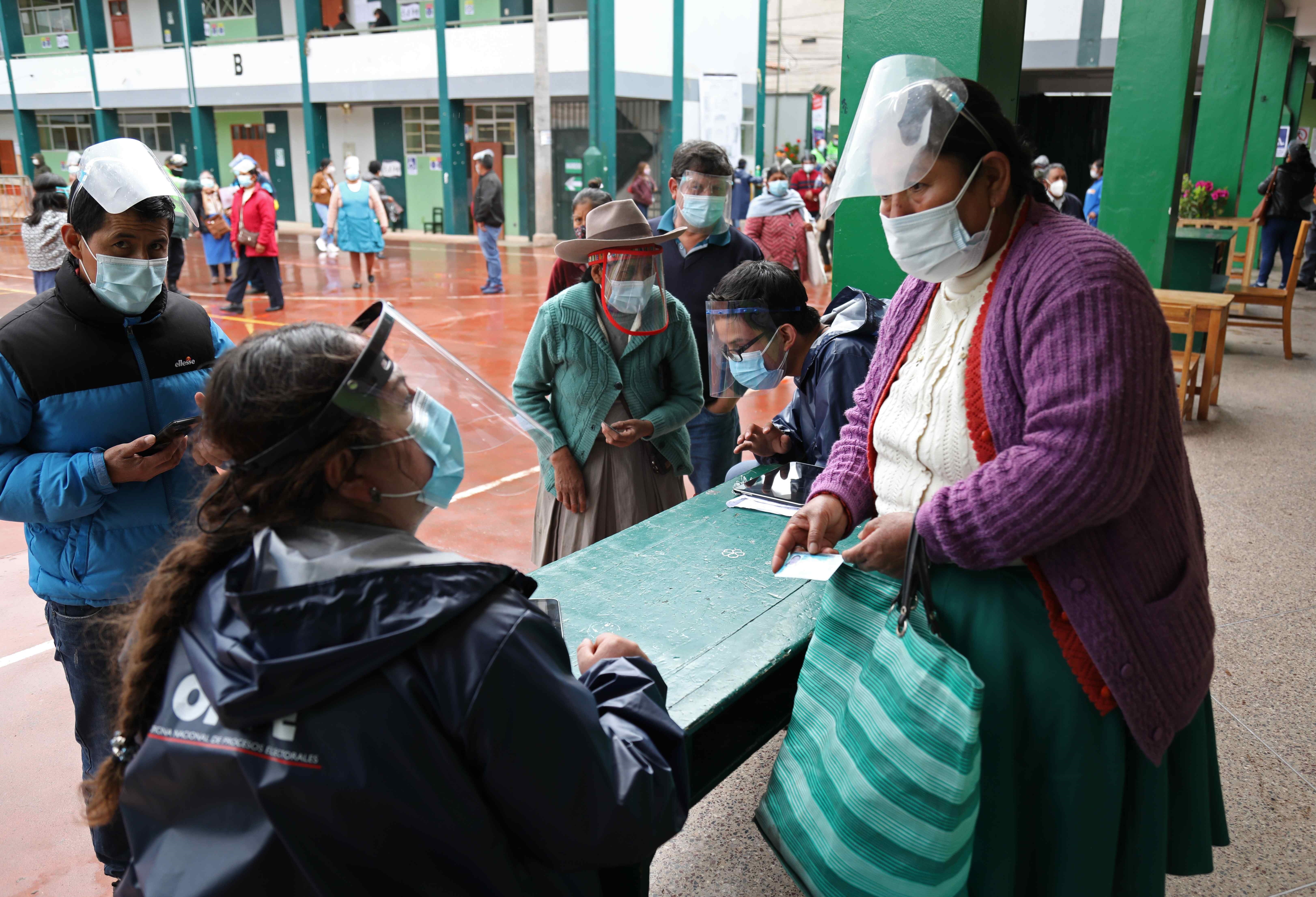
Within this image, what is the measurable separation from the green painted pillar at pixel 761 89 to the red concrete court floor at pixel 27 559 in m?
10.9

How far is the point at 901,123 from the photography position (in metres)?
1.56

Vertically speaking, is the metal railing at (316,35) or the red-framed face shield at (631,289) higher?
the metal railing at (316,35)

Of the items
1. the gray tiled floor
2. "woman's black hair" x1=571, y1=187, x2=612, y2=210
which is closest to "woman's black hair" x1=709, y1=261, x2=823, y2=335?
the gray tiled floor

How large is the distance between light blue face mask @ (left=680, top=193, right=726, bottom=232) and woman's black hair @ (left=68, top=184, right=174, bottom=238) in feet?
8.35

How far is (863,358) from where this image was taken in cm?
257

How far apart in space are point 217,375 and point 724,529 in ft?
5.56

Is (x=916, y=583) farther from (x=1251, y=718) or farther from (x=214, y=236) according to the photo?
(x=214, y=236)

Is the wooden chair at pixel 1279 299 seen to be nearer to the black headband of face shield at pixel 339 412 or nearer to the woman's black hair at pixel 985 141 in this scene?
the woman's black hair at pixel 985 141

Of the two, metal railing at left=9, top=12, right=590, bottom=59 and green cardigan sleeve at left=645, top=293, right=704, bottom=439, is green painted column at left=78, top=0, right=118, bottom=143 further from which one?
green cardigan sleeve at left=645, top=293, right=704, bottom=439

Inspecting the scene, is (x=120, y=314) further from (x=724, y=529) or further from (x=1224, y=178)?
(x=1224, y=178)

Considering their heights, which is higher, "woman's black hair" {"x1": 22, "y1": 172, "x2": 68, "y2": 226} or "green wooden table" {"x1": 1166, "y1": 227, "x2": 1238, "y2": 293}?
"woman's black hair" {"x1": 22, "y1": 172, "x2": 68, "y2": 226}

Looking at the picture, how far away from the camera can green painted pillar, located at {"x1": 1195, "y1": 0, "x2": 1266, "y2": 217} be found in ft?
30.4

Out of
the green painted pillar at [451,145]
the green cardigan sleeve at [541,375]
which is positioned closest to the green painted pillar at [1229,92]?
the green cardigan sleeve at [541,375]

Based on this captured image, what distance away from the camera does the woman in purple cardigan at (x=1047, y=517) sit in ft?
4.42
